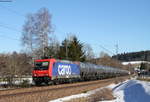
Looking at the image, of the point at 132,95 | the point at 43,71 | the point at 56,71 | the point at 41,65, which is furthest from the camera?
the point at 56,71

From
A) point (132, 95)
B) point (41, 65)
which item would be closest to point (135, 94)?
point (132, 95)

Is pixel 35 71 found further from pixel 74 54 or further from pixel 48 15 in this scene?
pixel 74 54

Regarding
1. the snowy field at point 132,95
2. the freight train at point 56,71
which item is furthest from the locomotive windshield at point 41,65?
the snowy field at point 132,95

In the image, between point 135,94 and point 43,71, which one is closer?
point 135,94

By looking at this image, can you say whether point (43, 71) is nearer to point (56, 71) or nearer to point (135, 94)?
point (56, 71)

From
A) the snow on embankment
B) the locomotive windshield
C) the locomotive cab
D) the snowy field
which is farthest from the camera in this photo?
the locomotive windshield

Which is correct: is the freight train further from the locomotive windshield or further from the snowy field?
the snowy field

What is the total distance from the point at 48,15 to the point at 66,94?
30145 millimetres

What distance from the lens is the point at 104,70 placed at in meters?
61.1

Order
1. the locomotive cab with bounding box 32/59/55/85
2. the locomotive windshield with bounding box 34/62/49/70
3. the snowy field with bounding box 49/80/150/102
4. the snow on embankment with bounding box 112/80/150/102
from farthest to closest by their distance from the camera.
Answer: the locomotive windshield with bounding box 34/62/49/70, the locomotive cab with bounding box 32/59/55/85, the snowy field with bounding box 49/80/150/102, the snow on embankment with bounding box 112/80/150/102

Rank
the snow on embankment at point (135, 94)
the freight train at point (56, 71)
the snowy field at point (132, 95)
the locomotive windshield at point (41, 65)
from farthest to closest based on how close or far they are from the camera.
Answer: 1. the locomotive windshield at point (41, 65)
2. the freight train at point (56, 71)
3. the snowy field at point (132, 95)
4. the snow on embankment at point (135, 94)

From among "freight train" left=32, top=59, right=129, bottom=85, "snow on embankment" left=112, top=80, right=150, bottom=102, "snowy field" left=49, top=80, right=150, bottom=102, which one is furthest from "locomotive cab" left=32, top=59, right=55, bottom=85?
"snow on embankment" left=112, top=80, right=150, bottom=102

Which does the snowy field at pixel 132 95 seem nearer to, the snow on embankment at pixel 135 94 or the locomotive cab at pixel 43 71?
the snow on embankment at pixel 135 94

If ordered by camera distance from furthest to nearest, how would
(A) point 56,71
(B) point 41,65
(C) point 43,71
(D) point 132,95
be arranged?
(A) point 56,71 → (B) point 41,65 → (C) point 43,71 → (D) point 132,95
